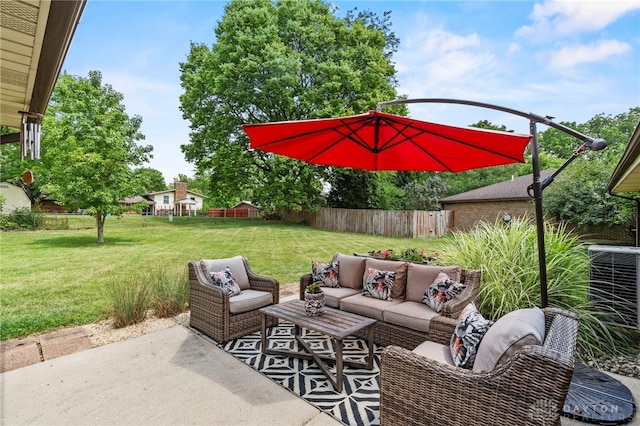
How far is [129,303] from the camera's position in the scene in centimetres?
401

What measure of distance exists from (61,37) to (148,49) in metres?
5.61

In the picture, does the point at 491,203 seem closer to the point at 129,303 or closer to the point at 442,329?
the point at 442,329

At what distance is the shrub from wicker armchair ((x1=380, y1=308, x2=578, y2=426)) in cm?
342

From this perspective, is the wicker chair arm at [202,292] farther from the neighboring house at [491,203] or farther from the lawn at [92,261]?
the neighboring house at [491,203]

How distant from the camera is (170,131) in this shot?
1797 centimetres

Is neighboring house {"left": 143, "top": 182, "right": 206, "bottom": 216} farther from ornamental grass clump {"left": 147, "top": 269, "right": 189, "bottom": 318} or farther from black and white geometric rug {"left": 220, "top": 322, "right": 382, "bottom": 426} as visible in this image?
black and white geometric rug {"left": 220, "top": 322, "right": 382, "bottom": 426}

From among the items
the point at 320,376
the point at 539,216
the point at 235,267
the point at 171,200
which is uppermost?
the point at 171,200

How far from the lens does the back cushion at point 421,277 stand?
3689 mm

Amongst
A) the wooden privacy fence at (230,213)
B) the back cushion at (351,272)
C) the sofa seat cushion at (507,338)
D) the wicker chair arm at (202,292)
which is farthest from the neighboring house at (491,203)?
the wooden privacy fence at (230,213)

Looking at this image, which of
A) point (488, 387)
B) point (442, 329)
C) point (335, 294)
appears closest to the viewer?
point (488, 387)

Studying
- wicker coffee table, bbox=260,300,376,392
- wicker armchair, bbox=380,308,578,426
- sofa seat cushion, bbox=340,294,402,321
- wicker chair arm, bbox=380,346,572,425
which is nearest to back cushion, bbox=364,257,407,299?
sofa seat cushion, bbox=340,294,402,321

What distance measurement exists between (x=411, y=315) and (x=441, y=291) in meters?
0.46

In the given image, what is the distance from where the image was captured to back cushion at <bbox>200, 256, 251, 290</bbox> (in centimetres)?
415

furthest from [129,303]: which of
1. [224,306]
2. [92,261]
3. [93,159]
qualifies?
[93,159]
